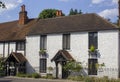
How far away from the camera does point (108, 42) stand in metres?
37.7

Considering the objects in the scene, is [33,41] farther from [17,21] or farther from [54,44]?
[17,21]

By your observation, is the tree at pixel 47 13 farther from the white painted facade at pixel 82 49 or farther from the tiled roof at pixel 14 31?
the white painted facade at pixel 82 49

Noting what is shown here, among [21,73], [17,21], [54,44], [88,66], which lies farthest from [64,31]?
[17,21]

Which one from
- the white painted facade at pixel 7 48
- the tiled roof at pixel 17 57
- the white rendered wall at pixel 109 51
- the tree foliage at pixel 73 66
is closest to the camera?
the white rendered wall at pixel 109 51

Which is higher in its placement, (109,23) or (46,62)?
(109,23)

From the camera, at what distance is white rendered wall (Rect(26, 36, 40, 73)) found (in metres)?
45.0

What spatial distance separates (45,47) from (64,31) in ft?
13.5

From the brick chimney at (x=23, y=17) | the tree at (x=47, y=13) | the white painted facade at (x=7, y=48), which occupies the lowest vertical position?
the white painted facade at (x=7, y=48)

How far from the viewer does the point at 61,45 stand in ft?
138

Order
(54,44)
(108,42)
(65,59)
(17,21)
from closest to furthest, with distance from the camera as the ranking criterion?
(108,42)
(65,59)
(54,44)
(17,21)

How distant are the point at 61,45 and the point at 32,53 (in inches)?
216

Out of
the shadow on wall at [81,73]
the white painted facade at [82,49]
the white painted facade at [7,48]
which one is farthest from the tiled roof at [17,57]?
the shadow on wall at [81,73]

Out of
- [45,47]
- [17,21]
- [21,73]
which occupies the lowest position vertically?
[21,73]

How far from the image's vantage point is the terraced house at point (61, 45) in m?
37.8
